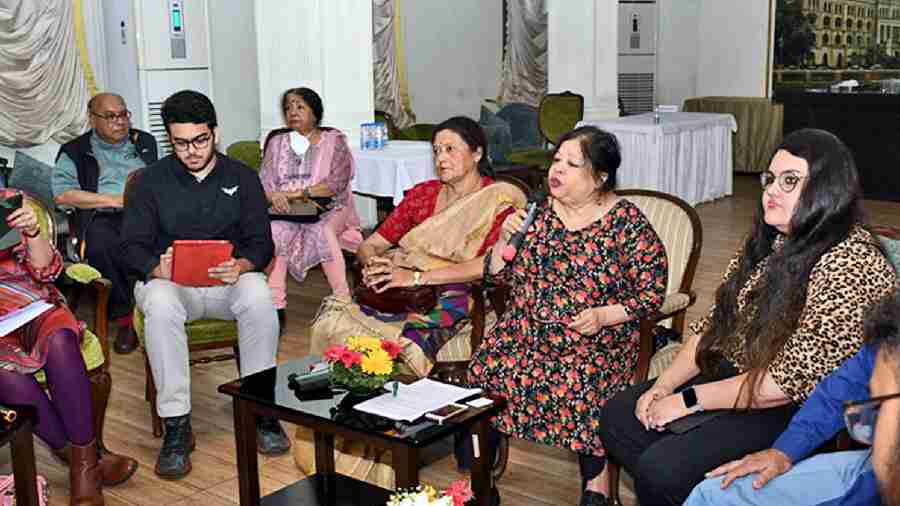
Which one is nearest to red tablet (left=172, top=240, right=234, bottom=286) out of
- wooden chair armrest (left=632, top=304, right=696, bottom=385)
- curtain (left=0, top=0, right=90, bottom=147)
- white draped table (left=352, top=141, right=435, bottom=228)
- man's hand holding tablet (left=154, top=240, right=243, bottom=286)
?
man's hand holding tablet (left=154, top=240, right=243, bottom=286)

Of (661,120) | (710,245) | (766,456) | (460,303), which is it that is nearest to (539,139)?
(661,120)

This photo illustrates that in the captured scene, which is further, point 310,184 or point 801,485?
point 310,184

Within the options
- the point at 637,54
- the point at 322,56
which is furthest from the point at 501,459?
the point at 637,54

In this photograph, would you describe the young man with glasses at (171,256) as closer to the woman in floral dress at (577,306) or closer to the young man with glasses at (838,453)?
the woman in floral dress at (577,306)

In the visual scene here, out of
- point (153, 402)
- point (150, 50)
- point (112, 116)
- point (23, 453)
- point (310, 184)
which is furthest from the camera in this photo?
point (150, 50)

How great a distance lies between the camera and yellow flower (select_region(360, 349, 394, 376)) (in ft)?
9.78

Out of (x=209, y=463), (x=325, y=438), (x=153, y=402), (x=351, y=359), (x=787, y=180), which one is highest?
(x=787, y=180)

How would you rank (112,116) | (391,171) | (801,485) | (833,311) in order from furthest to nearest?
(391,171) < (112,116) < (833,311) < (801,485)

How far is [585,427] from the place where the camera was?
10.3 feet

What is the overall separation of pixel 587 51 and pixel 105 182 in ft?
19.3

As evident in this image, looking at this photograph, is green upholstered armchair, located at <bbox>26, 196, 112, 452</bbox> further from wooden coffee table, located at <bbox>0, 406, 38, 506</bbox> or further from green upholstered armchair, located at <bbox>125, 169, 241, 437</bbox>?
wooden coffee table, located at <bbox>0, 406, 38, 506</bbox>

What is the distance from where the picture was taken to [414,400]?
2922 mm

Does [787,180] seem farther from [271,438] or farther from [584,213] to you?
[271,438]

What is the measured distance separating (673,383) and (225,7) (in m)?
6.61
